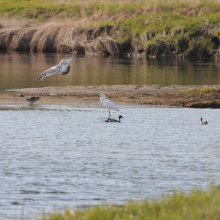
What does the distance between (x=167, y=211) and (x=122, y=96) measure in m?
12.0

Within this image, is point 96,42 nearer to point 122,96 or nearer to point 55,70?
point 122,96

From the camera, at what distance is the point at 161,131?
1148 cm

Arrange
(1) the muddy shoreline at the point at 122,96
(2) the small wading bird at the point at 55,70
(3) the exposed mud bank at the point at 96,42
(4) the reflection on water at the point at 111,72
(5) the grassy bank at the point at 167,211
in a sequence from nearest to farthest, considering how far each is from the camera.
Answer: (5) the grassy bank at the point at 167,211, (2) the small wading bird at the point at 55,70, (1) the muddy shoreline at the point at 122,96, (4) the reflection on water at the point at 111,72, (3) the exposed mud bank at the point at 96,42

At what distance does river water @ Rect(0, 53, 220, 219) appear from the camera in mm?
6773

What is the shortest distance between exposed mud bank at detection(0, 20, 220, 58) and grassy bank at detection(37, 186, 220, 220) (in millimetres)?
28957

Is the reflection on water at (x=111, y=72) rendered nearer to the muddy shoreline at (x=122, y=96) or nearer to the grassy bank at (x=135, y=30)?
the muddy shoreline at (x=122, y=96)

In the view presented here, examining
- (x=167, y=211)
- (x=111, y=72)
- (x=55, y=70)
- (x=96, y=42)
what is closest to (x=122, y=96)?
(x=55, y=70)

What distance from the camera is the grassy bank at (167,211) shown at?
15.4 ft

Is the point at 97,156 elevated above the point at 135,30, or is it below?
below

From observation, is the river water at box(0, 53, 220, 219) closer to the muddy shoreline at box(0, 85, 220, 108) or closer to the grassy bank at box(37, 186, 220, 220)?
the muddy shoreline at box(0, 85, 220, 108)

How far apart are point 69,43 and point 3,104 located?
21.7 m

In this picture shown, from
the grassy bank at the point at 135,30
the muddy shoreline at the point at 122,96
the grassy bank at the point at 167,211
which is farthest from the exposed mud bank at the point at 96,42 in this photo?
the grassy bank at the point at 167,211

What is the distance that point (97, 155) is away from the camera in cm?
916

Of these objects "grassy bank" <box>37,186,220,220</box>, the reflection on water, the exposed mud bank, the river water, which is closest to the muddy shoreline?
the river water
